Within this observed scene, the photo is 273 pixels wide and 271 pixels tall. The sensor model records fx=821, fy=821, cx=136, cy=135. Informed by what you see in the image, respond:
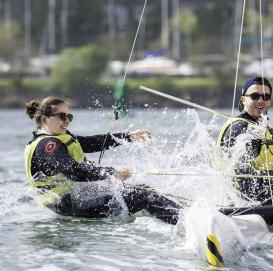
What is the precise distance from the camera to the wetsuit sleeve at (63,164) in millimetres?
6953

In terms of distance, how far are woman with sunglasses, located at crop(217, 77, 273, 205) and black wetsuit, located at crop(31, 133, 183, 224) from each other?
2.05 ft

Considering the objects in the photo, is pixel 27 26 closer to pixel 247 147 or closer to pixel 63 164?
pixel 63 164

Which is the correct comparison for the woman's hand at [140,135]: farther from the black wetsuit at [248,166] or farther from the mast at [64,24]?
the mast at [64,24]

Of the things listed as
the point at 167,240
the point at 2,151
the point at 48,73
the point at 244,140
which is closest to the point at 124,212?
the point at 167,240

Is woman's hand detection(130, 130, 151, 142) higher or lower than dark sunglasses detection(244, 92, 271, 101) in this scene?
lower

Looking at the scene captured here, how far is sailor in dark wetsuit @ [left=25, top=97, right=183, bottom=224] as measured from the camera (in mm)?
6992

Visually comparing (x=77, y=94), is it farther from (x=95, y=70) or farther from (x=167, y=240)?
(x=167, y=240)

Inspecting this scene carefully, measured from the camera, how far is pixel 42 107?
7090 millimetres

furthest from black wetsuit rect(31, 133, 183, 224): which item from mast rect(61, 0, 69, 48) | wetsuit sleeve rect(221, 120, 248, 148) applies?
mast rect(61, 0, 69, 48)

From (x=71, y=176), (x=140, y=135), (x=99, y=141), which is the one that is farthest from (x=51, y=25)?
(x=71, y=176)

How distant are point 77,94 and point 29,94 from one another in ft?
10.9

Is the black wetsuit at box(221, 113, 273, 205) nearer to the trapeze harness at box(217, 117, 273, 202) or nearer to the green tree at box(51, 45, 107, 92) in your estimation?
the trapeze harness at box(217, 117, 273, 202)

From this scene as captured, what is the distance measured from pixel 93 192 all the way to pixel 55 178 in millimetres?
411

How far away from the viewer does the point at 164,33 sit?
61.6 m
